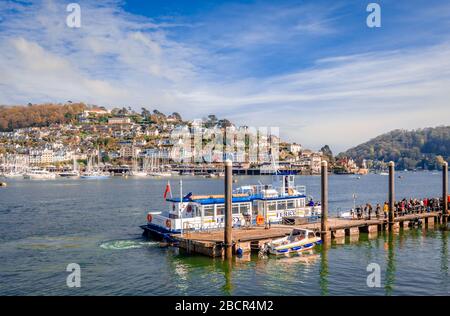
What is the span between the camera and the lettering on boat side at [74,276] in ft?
80.1

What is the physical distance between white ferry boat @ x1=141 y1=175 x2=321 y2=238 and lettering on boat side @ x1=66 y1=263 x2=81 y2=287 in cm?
778

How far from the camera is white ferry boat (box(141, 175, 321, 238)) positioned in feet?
111

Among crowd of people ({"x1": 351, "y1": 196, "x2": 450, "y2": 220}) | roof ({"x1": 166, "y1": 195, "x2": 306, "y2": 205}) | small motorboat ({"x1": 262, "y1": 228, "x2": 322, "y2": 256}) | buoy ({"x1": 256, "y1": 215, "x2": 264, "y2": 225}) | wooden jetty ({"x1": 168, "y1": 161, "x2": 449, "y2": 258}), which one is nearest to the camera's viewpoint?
wooden jetty ({"x1": 168, "y1": 161, "x2": 449, "y2": 258})

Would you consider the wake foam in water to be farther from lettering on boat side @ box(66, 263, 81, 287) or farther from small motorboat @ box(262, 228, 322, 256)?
small motorboat @ box(262, 228, 322, 256)

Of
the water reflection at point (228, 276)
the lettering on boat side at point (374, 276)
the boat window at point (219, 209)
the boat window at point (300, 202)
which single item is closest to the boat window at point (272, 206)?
the boat window at point (300, 202)

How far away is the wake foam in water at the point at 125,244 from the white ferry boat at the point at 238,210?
48.6 inches

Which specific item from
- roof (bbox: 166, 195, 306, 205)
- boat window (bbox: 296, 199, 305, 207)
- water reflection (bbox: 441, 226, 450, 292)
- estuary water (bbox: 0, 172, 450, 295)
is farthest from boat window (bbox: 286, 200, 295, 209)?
water reflection (bbox: 441, 226, 450, 292)

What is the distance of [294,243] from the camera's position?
3078cm

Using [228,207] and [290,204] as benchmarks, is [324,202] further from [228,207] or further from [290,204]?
[228,207]

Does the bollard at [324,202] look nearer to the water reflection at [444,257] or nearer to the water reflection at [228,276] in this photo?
the water reflection at [444,257]

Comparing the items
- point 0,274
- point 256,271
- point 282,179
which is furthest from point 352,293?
point 0,274
